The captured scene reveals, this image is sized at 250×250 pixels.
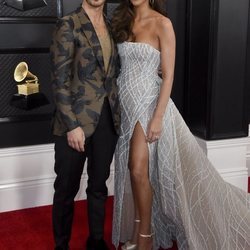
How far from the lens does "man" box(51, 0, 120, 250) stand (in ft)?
6.18

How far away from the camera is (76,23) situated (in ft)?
6.23

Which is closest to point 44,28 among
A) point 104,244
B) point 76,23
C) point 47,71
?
point 47,71

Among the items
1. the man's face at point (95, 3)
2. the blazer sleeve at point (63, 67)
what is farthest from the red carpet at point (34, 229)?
the man's face at point (95, 3)

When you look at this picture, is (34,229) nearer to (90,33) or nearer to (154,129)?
(154,129)

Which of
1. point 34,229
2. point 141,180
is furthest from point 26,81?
point 141,180

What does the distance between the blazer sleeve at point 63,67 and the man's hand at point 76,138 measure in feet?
0.08

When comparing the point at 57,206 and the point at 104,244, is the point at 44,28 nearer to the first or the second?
the point at 57,206

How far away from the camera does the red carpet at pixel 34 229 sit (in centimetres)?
249

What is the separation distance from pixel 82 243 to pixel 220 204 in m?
0.89

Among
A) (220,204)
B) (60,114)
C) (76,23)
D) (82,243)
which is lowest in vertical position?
(82,243)

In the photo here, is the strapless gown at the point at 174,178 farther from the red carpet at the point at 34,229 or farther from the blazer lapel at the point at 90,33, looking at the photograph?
the red carpet at the point at 34,229

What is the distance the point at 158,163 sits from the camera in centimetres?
219

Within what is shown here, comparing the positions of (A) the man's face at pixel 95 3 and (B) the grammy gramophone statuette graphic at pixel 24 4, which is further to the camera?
(B) the grammy gramophone statuette graphic at pixel 24 4

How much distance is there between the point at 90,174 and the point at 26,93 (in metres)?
0.82
